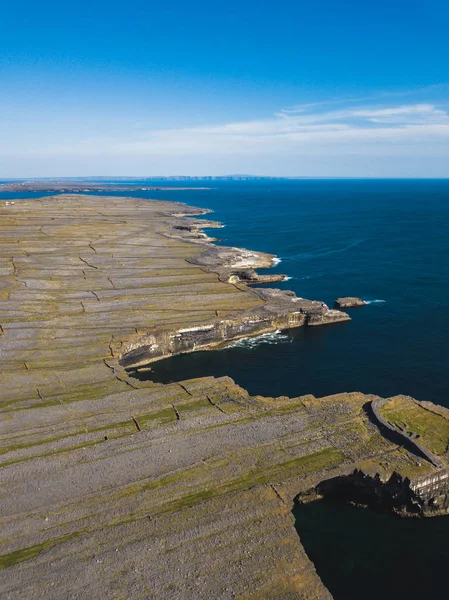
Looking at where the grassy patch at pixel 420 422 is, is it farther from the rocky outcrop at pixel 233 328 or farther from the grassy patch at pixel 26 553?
the grassy patch at pixel 26 553

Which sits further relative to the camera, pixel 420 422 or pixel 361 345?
pixel 361 345

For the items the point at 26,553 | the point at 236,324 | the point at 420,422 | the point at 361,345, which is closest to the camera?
the point at 26,553

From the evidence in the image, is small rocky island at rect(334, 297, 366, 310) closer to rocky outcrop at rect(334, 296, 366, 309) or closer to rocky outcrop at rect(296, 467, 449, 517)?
rocky outcrop at rect(334, 296, 366, 309)

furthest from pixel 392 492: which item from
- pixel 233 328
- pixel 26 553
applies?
pixel 233 328

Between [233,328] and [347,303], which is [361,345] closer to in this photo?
[347,303]

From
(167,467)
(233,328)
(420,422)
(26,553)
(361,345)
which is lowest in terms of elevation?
(26,553)

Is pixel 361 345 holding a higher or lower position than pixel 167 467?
lower
